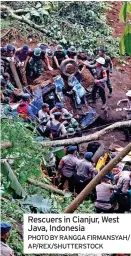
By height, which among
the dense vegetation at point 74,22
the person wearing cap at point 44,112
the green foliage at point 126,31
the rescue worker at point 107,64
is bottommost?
the person wearing cap at point 44,112

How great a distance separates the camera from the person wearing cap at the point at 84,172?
9.43 ft

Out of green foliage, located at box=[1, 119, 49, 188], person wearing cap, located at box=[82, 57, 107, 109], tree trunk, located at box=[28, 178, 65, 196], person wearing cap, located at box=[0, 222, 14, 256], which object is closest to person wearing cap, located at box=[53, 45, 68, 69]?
person wearing cap, located at box=[82, 57, 107, 109]

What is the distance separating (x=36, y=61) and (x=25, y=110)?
1.24ft

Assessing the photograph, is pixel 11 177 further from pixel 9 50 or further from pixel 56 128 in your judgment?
pixel 9 50

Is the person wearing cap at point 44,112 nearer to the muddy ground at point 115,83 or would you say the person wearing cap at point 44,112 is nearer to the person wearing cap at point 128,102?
the muddy ground at point 115,83

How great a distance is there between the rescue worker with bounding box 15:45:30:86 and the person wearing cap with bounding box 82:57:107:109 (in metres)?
0.33

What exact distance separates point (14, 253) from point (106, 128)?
0.77 metres

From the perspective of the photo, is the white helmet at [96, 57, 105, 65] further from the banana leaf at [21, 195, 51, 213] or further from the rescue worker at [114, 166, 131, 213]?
the banana leaf at [21, 195, 51, 213]

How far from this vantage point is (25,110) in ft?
10.0

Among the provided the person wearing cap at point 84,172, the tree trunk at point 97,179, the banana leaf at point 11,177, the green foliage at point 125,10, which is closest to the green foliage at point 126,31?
the green foliage at point 125,10

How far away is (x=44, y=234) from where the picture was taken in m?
2.33

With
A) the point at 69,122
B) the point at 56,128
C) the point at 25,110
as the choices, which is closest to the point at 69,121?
the point at 69,122

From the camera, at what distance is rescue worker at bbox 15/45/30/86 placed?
126 inches

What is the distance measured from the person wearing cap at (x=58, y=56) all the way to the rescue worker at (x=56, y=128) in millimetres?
285
